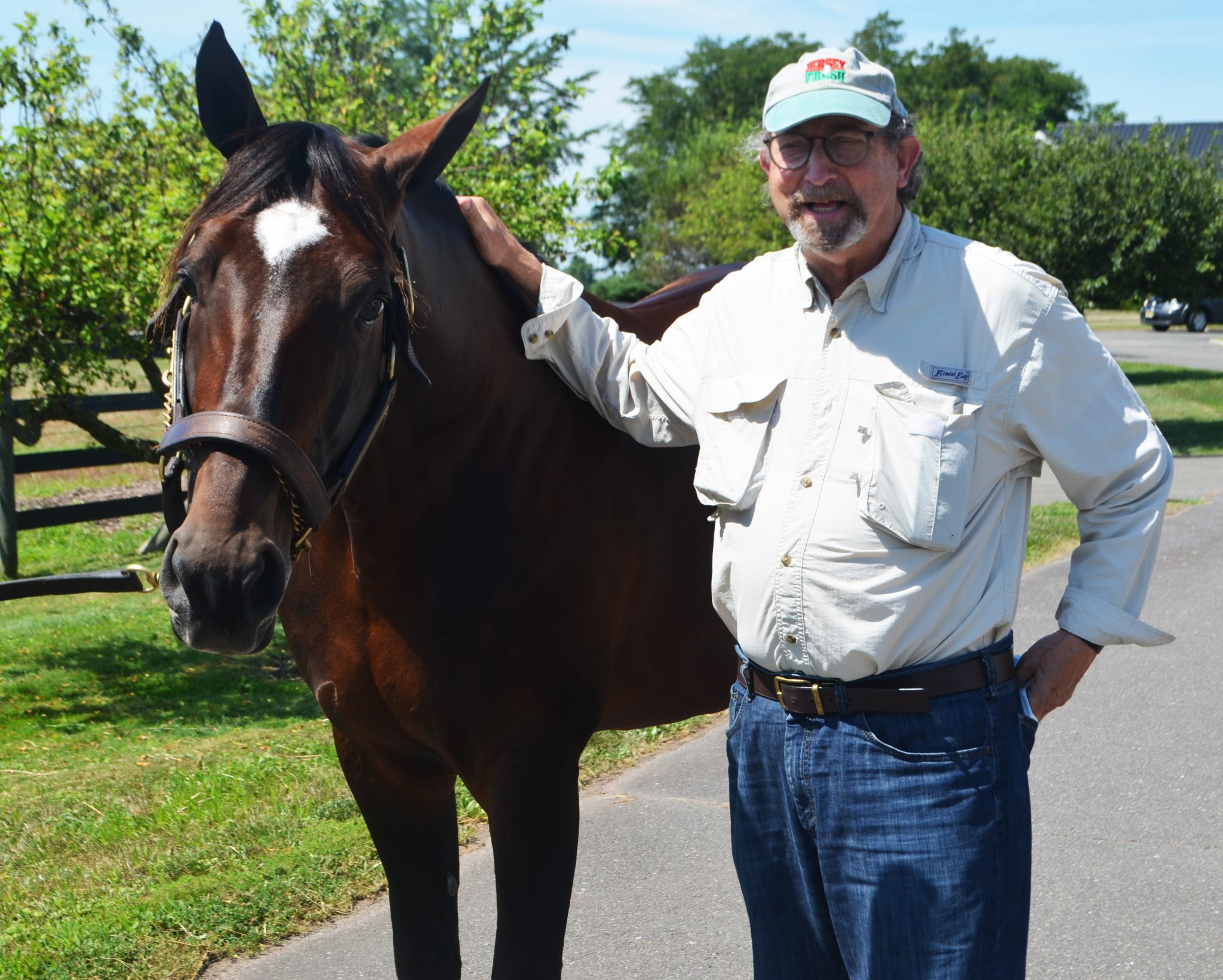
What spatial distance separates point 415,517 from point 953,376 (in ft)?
3.63

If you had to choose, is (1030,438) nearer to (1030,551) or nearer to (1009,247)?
(1030,551)

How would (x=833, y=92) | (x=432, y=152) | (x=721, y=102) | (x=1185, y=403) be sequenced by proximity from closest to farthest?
(x=833, y=92) < (x=432, y=152) < (x=1185, y=403) < (x=721, y=102)

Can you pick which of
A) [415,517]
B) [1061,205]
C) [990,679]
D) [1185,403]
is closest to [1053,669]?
[990,679]

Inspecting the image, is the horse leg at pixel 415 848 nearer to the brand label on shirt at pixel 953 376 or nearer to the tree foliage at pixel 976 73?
the brand label on shirt at pixel 953 376

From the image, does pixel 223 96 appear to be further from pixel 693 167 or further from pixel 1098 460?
pixel 693 167

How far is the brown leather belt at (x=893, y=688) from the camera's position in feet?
6.88

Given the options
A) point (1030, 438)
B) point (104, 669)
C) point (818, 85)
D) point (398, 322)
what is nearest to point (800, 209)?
point (818, 85)

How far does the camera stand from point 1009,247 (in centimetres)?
1909

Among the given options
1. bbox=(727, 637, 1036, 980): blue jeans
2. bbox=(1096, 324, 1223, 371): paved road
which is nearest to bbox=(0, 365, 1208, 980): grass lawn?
bbox=(727, 637, 1036, 980): blue jeans

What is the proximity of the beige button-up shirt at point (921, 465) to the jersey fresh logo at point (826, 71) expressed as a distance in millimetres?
293

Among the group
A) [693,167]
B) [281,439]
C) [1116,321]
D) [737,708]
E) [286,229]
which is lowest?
[737,708]

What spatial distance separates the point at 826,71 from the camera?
220cm

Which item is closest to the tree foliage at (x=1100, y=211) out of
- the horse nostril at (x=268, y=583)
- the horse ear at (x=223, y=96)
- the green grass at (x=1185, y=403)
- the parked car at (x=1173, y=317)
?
the green grass at (x=1185, y=403)

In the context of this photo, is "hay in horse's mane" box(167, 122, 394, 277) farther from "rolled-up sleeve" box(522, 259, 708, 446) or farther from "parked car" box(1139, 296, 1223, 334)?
"parked car" box(1139, 296, 1223, 334)
